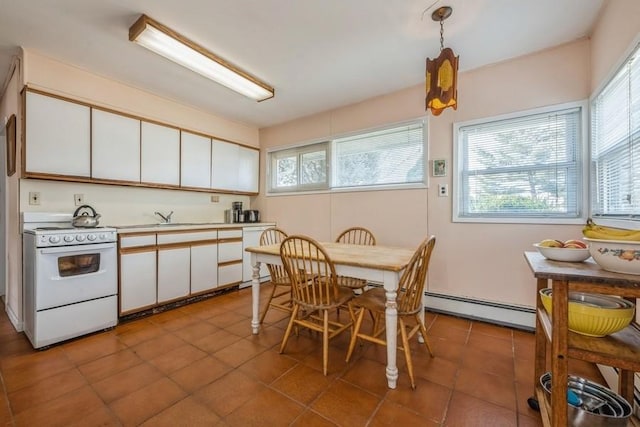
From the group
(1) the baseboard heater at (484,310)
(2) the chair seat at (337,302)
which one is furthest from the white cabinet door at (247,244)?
(1) the baseboard heater at (484,310)

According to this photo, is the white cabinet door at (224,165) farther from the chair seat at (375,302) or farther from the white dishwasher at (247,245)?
the chair seat at (375,302)

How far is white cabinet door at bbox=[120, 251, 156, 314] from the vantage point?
2.56 meters

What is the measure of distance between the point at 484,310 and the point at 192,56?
3533mm

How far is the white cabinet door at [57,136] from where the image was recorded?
2.27 meters

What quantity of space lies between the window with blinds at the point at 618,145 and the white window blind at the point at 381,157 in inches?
52.6

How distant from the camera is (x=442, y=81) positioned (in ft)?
5.16

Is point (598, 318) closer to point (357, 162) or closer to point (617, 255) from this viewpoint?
point (617, 255)

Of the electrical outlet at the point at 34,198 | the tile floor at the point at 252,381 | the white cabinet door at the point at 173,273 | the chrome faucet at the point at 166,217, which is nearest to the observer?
the tile floor at the point at 252,381

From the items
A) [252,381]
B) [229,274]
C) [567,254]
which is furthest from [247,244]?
[567,254]

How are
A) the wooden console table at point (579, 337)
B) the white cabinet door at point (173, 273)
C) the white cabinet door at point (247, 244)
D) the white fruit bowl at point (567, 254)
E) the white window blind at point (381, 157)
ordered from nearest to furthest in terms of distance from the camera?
the wooden console table at point (579, 337) < the white fruit bowl at point (567, 254) < the white cabinet door at point (173, 273) < the white window blind at point (381, 157) < the white cabinet door at point (247, 244)

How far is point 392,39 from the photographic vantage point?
216cm

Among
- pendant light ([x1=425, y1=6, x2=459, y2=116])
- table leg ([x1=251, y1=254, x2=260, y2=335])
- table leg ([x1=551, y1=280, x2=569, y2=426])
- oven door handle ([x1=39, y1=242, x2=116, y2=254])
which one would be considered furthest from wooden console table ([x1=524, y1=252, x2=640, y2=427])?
oven door handle ([x1=39, y1=242, x2=116, y2=254])

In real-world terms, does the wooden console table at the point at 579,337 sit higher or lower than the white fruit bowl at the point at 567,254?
lower

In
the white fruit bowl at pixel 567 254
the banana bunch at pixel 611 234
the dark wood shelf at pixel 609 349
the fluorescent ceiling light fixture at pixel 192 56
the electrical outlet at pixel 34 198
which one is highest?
the fluorescent ceiling light fixture at pixel 192 56
